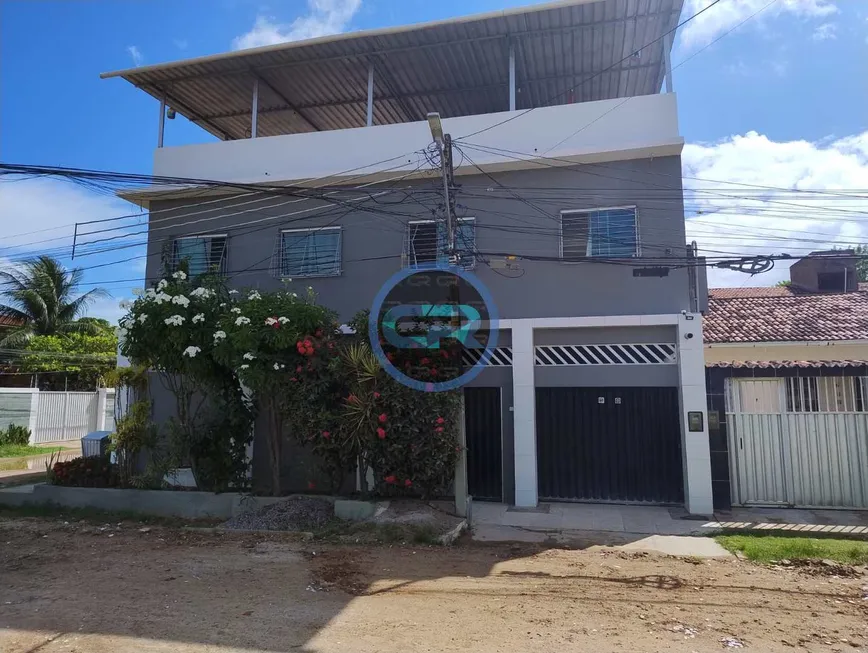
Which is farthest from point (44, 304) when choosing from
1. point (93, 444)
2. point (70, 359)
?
point (93, 444)

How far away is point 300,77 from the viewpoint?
12133 millimetres

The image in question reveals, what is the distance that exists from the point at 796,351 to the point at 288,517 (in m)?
10.4

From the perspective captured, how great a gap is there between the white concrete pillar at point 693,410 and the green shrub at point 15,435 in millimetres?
Answer: 19339

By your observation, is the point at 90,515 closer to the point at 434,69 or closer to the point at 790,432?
the point at 434,69

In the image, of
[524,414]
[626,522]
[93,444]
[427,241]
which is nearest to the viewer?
[626,522]

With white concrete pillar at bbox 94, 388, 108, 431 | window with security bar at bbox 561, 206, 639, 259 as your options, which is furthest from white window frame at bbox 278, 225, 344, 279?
white concrete pillar at bbox 94, 388, 108, 431

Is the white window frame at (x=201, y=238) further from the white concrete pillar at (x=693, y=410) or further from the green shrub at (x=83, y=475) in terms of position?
the white concrete pillar at (x=693, y=410)

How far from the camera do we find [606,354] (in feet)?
32.2

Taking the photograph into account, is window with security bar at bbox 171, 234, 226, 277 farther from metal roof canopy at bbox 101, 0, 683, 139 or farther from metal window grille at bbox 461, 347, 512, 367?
metal window grille at bbox 461, 347, 512, 367

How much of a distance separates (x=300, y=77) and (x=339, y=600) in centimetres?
1041

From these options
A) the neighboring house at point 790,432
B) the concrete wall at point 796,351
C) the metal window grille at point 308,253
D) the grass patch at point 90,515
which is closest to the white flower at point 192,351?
the grass patch at point 90,515

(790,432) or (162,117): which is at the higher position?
(162,117)

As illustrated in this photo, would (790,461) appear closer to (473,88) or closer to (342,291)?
(342,291)

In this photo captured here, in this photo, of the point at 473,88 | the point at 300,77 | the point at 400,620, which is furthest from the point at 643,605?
the point at 300,77
